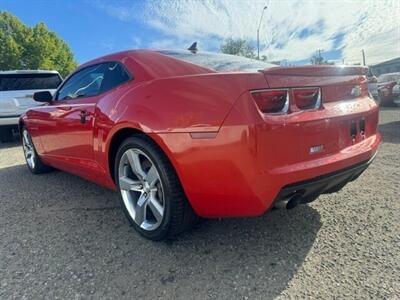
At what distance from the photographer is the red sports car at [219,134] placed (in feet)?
6.28

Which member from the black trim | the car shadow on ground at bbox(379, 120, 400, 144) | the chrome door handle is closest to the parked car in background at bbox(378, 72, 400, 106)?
the car shadow on ground at bbox(379, 120, 400, 144)

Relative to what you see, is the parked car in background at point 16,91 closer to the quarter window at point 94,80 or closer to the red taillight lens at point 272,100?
the quarter window at point 94,80

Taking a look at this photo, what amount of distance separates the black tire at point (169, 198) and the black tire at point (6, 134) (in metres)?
6.73

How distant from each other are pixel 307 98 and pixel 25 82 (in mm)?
7318

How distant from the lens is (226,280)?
6.66 ft

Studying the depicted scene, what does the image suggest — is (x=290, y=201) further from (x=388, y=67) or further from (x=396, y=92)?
(x=388, y=67)

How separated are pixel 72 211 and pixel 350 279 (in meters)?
2.49

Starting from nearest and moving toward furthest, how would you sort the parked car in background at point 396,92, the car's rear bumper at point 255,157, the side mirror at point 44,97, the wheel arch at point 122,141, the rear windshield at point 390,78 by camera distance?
the car's rear bumper at point 255,157 → the wheel arch at point 122,141 → the side mirror at point 44,97 → the parked car in background at point 396,92 → the rear windshield at point 390,78

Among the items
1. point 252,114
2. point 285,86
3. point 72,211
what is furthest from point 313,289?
point 72,211

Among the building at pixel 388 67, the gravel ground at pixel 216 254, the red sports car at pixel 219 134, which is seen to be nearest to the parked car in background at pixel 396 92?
the gravel ground at pixel 216 254

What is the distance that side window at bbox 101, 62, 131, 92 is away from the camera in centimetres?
273

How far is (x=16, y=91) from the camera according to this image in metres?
7.50

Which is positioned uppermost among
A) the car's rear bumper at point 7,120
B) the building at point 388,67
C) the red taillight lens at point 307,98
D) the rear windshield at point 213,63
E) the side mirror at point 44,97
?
the building at point 388,67

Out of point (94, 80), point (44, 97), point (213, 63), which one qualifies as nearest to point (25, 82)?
point (44, 97)
